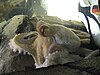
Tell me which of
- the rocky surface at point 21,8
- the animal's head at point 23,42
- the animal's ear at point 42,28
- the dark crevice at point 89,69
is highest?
the rocky surface at point 21,8

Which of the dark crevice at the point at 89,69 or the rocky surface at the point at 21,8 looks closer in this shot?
the dark crevice at the point at 89,69

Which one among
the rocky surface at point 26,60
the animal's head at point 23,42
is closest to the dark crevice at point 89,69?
the rocky surface at point 26,60

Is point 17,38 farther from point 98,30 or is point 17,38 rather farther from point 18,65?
point 98,30

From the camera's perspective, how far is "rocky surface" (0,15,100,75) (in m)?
0.40

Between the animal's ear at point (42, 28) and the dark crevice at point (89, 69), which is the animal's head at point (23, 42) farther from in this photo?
the dark crevice at point (89, 69)

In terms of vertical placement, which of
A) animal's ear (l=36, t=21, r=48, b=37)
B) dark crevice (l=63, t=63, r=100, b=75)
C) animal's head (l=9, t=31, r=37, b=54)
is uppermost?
animal's ear (l=36, t=21, r=48, b=37)

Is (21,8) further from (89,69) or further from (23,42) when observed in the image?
(89,69)

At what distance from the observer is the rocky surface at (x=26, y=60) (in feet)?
1.30

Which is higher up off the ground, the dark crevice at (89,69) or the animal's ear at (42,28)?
the animal's ear at (42,28)

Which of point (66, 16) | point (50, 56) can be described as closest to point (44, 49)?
point (50, 56)

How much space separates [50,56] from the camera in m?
0.47

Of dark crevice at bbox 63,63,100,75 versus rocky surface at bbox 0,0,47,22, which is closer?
dark crevice at bbox 63,63,100,75

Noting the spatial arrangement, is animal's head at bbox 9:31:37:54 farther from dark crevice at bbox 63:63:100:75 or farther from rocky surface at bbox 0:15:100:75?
dark crevice at bbox 63:63:100:75

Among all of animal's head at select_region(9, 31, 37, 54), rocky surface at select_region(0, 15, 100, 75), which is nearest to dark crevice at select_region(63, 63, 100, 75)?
rocky surface at select_region(0, 15, 100, 75)
